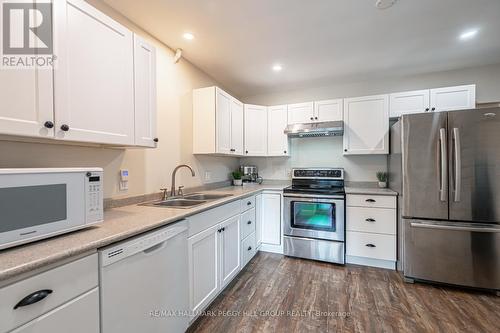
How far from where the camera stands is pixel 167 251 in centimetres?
139

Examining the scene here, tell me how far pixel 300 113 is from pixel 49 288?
10.6 ft

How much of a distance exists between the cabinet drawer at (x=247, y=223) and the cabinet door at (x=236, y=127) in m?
0.89

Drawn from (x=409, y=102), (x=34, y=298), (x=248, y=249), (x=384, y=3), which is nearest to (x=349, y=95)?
(x=409, y=102)

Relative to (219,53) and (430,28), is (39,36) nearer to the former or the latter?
(219,53)

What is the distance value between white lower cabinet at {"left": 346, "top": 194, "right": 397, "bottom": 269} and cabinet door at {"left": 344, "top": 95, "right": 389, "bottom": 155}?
0.73m

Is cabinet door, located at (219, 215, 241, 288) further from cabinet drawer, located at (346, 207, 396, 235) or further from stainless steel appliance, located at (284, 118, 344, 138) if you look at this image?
stainless steel appliance, located at (284, 118, 344, 138)

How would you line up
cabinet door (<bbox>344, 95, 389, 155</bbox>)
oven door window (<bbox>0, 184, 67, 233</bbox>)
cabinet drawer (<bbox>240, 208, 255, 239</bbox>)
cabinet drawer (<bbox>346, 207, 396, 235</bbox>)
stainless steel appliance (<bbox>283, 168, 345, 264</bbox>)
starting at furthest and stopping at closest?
cabinet door (<bbox>344, 95, 389, 155</bbox>) < stainless steel appliance (<bbox>283, 168, 345, 264</bbox>) < cabinet drawer (<bbox>346, 207, 396, 235</bbox>) < cabinet drawer (<bbox>240, 208, 255, 239</bbox>) < oven door window (<bbox>0, 184, 67, 233</bbox>)

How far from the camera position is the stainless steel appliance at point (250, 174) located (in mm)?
3781

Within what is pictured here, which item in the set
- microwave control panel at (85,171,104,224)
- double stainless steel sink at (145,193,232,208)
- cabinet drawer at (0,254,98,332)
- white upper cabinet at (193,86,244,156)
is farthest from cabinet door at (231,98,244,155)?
cabinet drawer at (0,254,98,332)

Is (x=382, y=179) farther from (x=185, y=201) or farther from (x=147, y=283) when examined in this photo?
(x=147, y=283)

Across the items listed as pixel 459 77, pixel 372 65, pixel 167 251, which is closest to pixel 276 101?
pixel 372 65

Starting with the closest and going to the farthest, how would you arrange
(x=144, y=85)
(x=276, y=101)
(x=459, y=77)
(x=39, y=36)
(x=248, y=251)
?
(x=39, y=36)
(x=144, y=85)
(x=248, y=251)
(x=459, y=77)
(x=276, y=101)

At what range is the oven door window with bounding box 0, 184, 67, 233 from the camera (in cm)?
85

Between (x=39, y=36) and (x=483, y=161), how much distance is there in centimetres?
348
